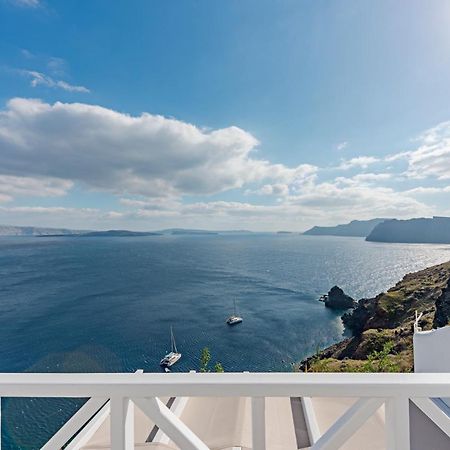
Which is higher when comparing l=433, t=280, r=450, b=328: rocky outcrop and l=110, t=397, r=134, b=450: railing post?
l=110, t=397, r=134, b=450: railing post

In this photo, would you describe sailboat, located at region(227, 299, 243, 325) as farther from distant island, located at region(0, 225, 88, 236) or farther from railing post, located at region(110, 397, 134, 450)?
Answer: distant island, located at region(0, 225, 88, 236)

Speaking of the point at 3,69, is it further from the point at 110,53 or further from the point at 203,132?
the point at 203,132

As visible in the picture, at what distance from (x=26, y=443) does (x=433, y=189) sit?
3234 cm

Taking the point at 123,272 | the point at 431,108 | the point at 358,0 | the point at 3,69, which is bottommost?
the point at 123,272

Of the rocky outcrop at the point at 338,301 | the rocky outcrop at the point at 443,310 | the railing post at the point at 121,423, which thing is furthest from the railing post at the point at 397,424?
the rocky outcrop at the point at 338,301

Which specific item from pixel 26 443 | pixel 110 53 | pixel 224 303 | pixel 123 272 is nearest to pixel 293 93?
pixel 110 53

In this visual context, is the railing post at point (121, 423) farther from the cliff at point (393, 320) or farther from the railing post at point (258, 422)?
the cliff at point (393, 320)

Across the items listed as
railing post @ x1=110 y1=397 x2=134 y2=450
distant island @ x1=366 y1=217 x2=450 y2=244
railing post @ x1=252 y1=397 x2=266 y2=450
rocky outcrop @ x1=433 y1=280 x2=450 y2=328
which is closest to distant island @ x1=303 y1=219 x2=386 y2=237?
distant island @ x1=366 y1=217 x2=450 y2=244

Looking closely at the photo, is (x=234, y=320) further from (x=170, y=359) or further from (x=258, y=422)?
(x=258, y=422)

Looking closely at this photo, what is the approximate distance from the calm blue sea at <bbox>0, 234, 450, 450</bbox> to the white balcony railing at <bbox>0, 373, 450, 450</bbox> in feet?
40.5

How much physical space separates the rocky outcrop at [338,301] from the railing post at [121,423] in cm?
3397

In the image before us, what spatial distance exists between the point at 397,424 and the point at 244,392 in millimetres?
387

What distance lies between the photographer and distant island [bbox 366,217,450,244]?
7388 centimetres

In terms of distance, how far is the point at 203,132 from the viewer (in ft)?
61.3
